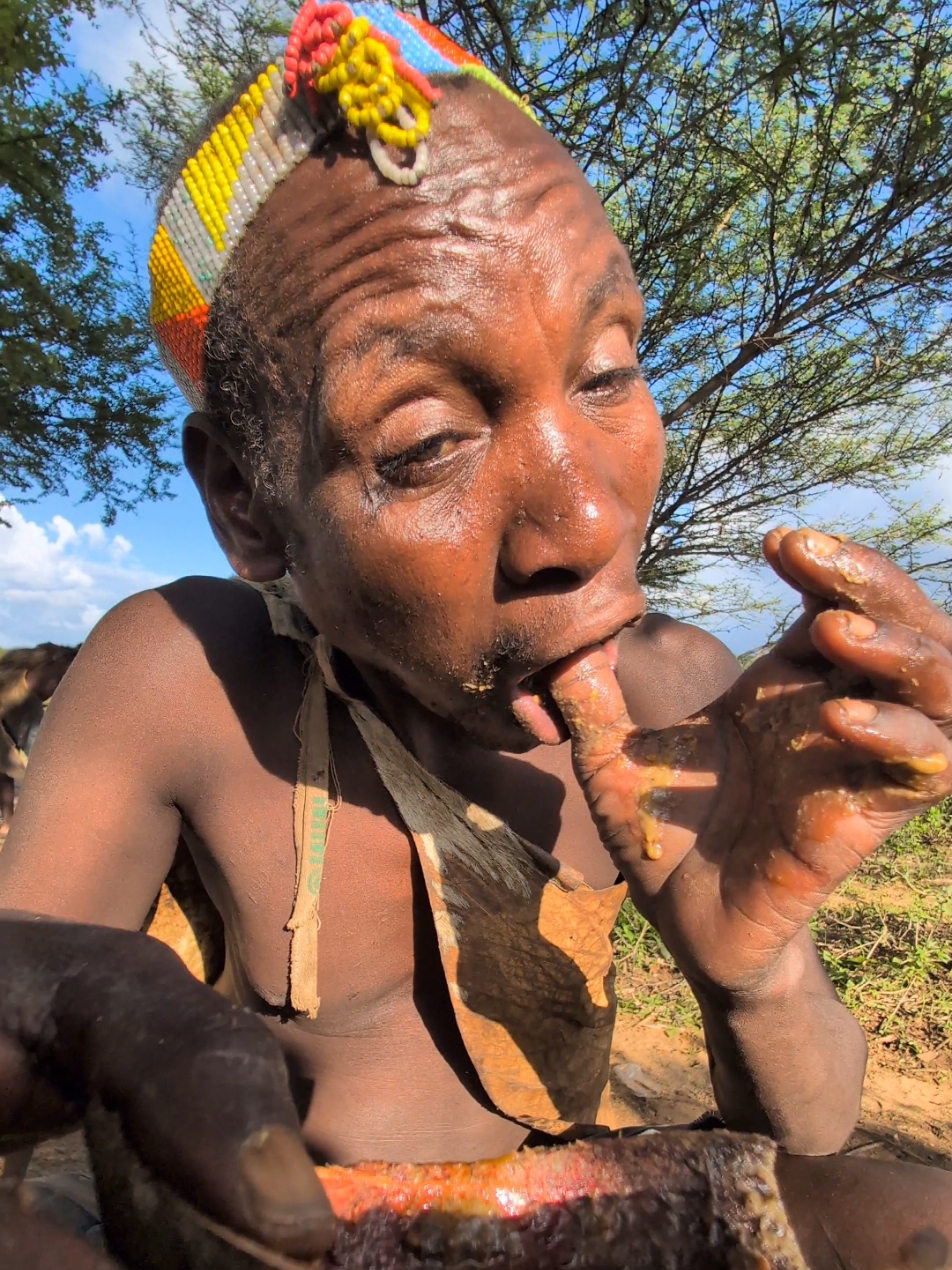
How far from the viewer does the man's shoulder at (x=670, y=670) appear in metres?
1.86

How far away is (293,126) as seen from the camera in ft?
4.40

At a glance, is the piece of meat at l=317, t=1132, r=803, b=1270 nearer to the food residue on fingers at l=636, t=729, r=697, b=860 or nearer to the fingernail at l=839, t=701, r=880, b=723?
the food residue on fingers at l=636, t=729, r=697, b=860

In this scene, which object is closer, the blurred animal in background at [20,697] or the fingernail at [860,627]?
the fingernail at [860,627]

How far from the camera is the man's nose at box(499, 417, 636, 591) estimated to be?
1199 mm

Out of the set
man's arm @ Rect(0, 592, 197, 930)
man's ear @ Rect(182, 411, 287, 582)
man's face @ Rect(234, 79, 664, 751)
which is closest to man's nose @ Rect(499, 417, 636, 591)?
man's face @ Rect(234, 79, 664, 751)

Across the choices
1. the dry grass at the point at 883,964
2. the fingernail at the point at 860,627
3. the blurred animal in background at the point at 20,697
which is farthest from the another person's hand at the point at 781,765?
the blurred animal in background at the point at 20,697

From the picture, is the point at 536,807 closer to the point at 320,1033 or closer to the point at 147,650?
the point at 320,1033

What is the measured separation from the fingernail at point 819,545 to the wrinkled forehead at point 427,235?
512 mm

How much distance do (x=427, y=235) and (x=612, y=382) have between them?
34 centimetres

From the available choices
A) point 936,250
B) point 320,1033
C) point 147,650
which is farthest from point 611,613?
point 936,250

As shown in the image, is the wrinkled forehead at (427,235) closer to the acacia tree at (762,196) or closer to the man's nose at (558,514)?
the man's nose at (558,514)

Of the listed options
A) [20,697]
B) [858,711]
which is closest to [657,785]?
[858,711]

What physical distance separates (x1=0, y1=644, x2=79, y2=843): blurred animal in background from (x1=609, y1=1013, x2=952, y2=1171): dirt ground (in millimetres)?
4533

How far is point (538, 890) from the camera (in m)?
1.69
